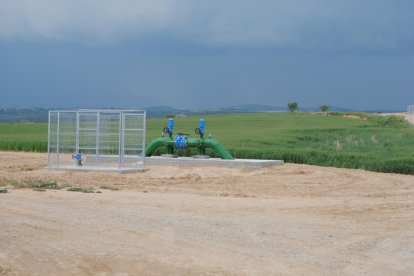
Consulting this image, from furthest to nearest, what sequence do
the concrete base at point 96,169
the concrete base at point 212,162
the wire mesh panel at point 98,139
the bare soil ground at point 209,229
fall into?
the concrete base at point 212,162 → the wire mesh panel at point 98,139 → the concrete base at point 96,169 → the bare soil ground at point 209,229

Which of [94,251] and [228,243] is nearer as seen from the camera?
[94,251]

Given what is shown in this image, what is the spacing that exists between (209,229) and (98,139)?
12491 millimetres

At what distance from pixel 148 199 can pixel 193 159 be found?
30.5ft

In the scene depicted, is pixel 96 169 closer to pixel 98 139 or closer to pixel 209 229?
pixel 98 139

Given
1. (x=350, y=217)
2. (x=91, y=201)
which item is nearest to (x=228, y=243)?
(x=350, y=217)

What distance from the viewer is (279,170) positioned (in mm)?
23156

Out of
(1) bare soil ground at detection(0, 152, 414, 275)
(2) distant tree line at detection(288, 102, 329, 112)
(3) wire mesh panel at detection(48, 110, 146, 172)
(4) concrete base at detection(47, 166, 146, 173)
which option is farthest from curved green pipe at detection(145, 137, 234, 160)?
(2) distant tree line at detection(288, 102, 329, 112)

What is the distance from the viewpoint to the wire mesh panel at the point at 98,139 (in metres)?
23.2

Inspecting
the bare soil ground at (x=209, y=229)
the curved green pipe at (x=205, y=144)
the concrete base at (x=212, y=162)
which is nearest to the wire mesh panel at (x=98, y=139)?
the concrete base at (x=212, y=162)

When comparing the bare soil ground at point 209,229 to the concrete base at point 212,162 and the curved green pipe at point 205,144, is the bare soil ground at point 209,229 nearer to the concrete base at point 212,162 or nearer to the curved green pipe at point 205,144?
the concrete base at point 212,162

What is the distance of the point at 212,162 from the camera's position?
24297 mm

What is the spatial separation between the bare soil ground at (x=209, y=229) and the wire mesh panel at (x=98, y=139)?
3375mm

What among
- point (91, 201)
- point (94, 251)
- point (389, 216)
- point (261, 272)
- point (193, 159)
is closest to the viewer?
point (261, 272)

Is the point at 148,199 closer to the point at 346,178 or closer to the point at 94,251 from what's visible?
the point at 94,251
